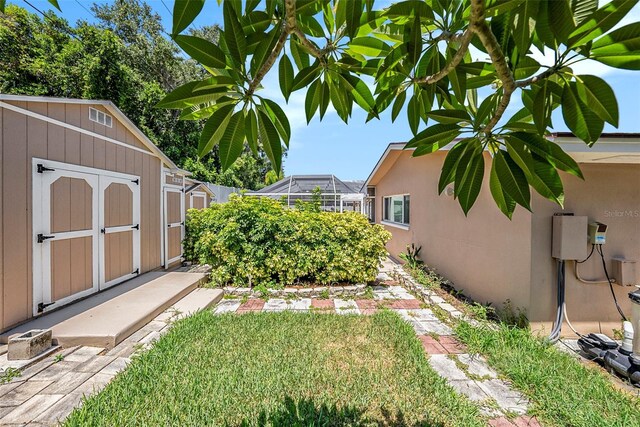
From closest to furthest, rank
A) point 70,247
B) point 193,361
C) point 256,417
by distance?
point 256,417, point 193,361, point 70,247

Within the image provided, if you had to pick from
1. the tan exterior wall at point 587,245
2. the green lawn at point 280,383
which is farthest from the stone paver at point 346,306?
the tan exterior wall at point 587,245

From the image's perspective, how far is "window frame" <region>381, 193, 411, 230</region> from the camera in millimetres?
8005

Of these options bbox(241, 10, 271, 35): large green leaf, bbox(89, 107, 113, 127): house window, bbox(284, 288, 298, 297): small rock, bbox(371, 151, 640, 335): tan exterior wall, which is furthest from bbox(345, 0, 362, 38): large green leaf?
bbox(89, 107, 113, 127): house window

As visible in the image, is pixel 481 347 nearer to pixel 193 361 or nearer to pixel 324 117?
pixel 193 361

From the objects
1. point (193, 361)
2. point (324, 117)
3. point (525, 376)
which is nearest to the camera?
point (324, 117)

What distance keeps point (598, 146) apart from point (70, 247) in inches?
278

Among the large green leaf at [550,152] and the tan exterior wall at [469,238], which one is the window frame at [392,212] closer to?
the tan exterior wall at [469,238]

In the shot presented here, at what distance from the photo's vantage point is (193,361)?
116 inches

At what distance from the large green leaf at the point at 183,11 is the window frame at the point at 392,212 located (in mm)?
7529

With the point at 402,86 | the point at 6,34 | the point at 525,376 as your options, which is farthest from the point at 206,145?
the point at 6,34

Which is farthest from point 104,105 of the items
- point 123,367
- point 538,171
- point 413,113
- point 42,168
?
point 538,171

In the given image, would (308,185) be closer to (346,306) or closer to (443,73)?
(346,306)

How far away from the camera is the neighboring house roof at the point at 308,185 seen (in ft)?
41.5

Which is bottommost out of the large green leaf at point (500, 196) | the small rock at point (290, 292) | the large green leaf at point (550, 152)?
the small rock at point (290, 292)
